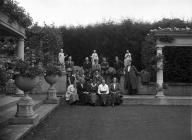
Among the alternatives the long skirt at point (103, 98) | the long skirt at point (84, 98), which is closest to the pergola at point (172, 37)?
the long skirt at point (103, 98)

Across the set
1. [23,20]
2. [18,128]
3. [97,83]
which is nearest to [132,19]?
[97,83]

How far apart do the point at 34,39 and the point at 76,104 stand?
9.52 meters

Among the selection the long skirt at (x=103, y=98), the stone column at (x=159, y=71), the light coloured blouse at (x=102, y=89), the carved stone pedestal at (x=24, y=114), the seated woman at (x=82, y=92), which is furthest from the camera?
the stone column at (x=159, y=71)

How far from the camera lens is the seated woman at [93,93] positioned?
59.6ft

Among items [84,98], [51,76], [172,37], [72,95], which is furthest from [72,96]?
[172,37]

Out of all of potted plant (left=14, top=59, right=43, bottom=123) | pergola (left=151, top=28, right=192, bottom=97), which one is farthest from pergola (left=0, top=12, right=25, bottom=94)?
pergola (left=151, top=28, right=192, bottom=97)

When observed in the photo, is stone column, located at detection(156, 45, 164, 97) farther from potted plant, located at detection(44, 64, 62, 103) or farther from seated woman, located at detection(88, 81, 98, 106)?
potted plant, located at detection(44, 64, 62, 103)

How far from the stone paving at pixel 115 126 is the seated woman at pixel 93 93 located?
286 cm

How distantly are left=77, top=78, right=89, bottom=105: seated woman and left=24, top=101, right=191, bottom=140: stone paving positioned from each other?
332 centimetres

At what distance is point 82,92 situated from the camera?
62.4 feet

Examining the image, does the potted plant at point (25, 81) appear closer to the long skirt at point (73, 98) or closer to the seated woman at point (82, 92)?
the long skirt at point (73, 98)

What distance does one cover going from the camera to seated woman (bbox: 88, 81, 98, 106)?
1817 cm

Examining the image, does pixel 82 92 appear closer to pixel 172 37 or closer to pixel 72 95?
pixel 72 95

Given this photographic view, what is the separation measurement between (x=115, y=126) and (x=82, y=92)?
7660 mm
